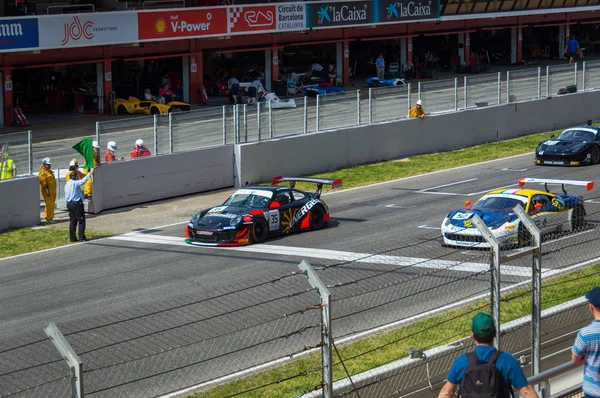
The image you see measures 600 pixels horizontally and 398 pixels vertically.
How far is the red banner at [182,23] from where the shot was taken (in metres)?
43.2

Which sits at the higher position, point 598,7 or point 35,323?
point 598,7

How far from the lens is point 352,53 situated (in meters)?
61.1

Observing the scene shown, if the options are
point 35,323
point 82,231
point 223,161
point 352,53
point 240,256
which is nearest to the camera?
point 35,323

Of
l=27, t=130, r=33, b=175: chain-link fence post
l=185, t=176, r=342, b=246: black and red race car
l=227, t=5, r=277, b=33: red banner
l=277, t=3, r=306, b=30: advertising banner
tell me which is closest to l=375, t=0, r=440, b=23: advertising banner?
l=277, t=3, r=306, b=30: advertising banner

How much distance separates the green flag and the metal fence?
9.05 m

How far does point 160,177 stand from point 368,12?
29201 millimetres

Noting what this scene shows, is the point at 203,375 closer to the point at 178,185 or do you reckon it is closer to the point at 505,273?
the point at 505,273

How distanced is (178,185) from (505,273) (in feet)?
43.2

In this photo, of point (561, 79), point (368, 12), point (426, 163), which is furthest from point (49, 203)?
point (368, 12)

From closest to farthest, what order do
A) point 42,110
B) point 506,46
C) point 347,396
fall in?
point 347,396, point 42,110, point 506,46

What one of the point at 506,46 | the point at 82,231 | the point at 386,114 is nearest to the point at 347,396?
the point at 82,231

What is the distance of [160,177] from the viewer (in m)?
26.6

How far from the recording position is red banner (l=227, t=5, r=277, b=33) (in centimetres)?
4681

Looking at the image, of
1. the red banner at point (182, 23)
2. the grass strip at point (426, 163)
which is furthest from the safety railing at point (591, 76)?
the red banner at point (182, 23)
